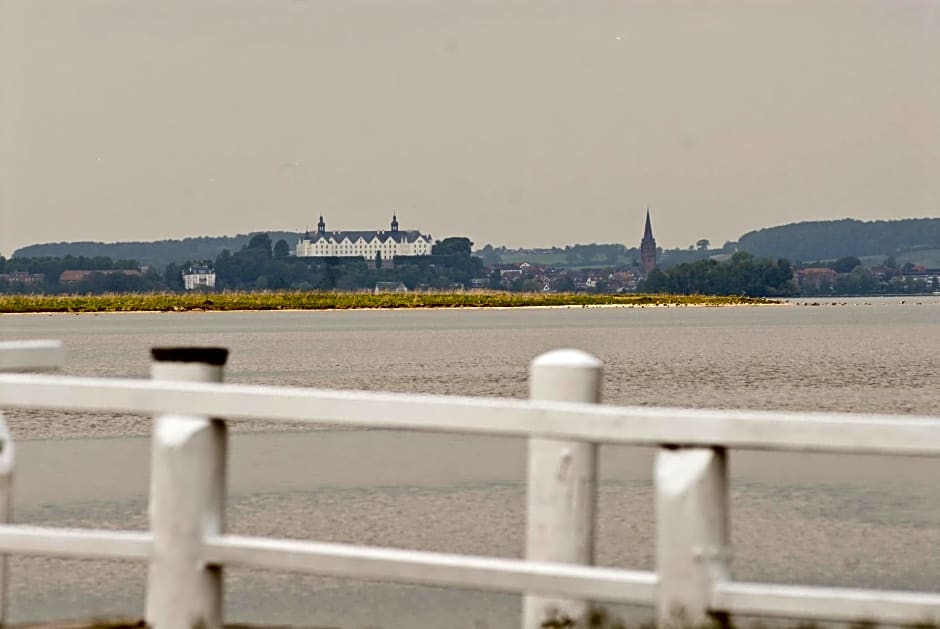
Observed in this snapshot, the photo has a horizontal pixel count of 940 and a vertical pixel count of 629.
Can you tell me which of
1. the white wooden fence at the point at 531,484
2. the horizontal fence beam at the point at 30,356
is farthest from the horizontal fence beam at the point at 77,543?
the horizontal fence beam at the point at 30,356

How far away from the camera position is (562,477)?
20.5ft

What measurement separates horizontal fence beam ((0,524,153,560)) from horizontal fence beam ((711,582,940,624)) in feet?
7.64

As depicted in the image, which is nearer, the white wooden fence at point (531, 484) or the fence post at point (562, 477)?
the white wooden fence at point (531, 484)

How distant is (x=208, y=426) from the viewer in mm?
6250

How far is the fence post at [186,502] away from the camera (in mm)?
6230

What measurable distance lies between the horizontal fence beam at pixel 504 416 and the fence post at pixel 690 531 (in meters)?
0.11

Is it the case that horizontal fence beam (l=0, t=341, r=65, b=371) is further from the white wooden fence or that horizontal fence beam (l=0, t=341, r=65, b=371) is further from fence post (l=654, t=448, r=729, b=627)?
fence post (l=654, t=448, r=729, b=627)

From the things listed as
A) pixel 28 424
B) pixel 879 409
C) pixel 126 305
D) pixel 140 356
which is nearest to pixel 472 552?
pixel 28 424

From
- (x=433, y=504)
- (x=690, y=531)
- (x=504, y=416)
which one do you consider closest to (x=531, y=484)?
(x=504, y=416)

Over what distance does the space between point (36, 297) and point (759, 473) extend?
16006 cm

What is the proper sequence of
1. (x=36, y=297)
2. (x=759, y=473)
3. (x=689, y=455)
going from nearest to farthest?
(x=689, y=455)
(x=759, y=473)
(x=36, y=297)

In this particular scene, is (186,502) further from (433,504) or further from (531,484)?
(433,504)

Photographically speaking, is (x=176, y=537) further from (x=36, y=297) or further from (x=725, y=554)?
(x=36, y=297)

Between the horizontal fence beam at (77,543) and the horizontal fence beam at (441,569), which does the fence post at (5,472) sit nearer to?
the horizontal fence beam at (77,543)
